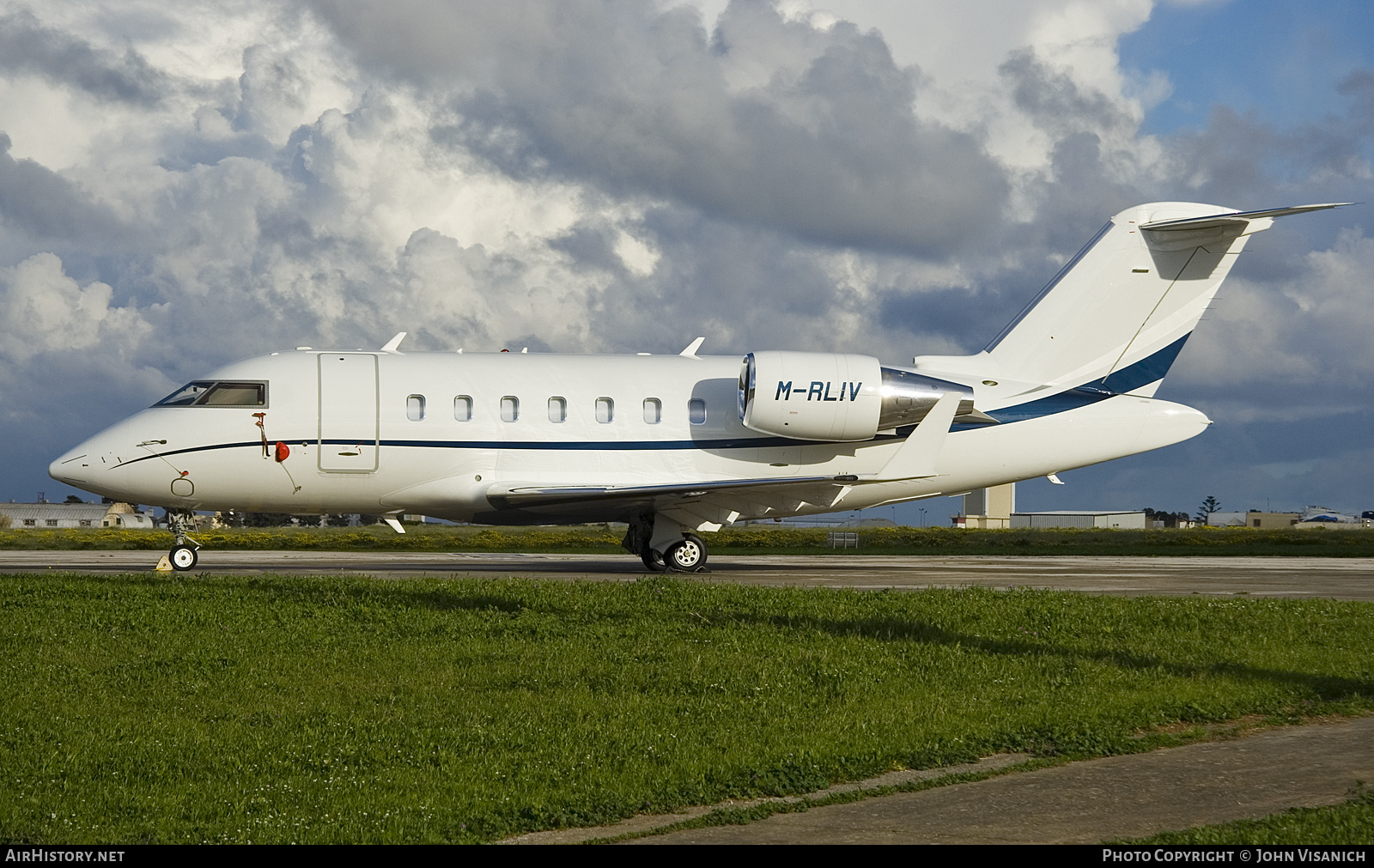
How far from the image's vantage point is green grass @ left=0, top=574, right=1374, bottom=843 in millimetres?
7207

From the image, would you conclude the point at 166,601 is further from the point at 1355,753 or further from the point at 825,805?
the point at 1355,753

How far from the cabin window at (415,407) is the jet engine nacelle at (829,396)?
610cm

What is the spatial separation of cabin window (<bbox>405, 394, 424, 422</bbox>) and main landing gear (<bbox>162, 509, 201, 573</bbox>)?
4.50 meters

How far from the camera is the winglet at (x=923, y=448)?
22156 millimetres

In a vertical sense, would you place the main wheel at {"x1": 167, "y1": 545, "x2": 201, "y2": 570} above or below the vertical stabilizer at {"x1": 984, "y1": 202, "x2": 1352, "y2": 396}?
below

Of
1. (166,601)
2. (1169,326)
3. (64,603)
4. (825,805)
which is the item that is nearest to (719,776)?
(825,805)

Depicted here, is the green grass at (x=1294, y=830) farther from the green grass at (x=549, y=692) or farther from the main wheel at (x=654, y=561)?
the main wheel at (x=654, y=561)

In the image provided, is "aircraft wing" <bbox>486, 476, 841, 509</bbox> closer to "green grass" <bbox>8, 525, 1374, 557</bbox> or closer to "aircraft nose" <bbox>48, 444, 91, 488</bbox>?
"aircraft nose" <bbox>48, 444, 91, 488</bbox>

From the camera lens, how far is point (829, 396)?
2250cm

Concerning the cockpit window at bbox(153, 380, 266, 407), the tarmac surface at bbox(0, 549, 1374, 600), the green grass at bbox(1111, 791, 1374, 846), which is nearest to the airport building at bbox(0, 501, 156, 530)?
→ the tarmac surface at bbox(0, 549, 1374, 600)

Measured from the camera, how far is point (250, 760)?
792 cm

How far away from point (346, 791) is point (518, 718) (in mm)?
1966

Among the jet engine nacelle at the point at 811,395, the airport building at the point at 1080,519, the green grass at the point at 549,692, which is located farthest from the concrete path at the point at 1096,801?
the airport building at the point at 1080,519

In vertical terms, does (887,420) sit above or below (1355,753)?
above
